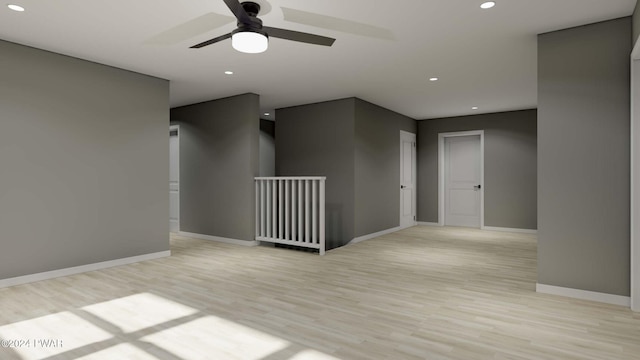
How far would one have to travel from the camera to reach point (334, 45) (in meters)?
3.76

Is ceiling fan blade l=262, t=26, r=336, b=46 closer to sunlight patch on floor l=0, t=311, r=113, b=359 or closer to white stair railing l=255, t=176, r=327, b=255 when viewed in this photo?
sunlight patch on floor l=0, t=311, r=113, b=359

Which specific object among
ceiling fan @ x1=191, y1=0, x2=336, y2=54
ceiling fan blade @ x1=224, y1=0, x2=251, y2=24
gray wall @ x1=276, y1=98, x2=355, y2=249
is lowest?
gray wall @ x1=276, y1=98, x2=355, y2=249

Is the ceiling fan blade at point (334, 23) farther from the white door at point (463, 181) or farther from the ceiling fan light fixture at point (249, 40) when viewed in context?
the white door at point (463, 181)

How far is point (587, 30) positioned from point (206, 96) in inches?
201

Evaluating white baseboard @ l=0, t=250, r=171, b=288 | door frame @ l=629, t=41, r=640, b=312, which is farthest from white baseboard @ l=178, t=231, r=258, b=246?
door frame @ l=629, t=41, r=640, b=312

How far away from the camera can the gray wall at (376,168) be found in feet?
20.3

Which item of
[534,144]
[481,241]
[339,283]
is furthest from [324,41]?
[534,144]

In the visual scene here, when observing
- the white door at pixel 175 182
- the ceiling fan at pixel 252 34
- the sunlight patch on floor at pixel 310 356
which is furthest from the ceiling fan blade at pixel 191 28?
the white door at pixel 175 182

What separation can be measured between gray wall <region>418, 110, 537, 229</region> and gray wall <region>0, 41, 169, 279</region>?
6262 mm

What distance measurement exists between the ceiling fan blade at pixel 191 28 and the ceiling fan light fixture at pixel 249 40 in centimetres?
71

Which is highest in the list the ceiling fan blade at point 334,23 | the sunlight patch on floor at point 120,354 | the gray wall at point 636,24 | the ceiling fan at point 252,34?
the ceiling fan blade at point 334,23

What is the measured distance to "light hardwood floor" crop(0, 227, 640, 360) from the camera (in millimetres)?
2258

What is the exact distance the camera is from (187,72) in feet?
15.2

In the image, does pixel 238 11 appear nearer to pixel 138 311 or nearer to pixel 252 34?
pixel 252 34
